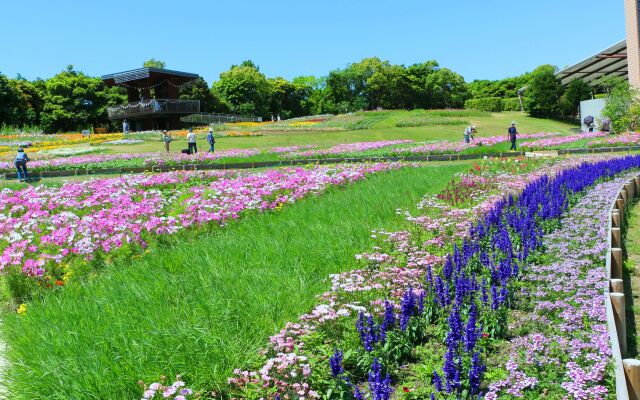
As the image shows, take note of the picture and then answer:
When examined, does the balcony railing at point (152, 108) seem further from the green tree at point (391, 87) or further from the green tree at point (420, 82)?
the green tree at point (420, 82)

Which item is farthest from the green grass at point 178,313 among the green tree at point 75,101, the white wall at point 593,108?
the green tree at point 75,101

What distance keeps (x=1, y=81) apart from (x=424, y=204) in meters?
57.2

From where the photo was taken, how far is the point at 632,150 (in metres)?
19.9

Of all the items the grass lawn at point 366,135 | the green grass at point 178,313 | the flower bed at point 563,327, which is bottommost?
the flower bed at point 563,327

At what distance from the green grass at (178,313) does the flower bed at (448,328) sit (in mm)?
311

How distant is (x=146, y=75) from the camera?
50.8 meters

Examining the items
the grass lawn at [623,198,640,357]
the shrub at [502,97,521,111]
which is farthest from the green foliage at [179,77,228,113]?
the grass lawn at [623,198,640,357]

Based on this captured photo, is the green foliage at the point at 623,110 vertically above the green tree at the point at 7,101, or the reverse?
the green tree at the point at 7,101

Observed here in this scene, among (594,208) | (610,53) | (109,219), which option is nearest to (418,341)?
(594,208)

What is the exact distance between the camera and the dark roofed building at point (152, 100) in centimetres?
5088

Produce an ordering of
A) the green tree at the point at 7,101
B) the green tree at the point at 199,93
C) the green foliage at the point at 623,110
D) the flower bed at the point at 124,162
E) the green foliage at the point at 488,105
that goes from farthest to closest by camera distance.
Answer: the green foliage at the point at 488,105, the green tree at the point at 199,93, the green tree at the point at 7,101, the green foliage at the point at 623,110, the flower bed at the point at 124,162

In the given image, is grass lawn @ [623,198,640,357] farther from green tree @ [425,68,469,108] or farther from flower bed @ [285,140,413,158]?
green tree @ [425,68,469,108]

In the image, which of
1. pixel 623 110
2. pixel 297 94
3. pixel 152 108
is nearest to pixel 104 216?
pixel 623 110

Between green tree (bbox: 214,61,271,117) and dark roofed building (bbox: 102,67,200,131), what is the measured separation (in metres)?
12.1
